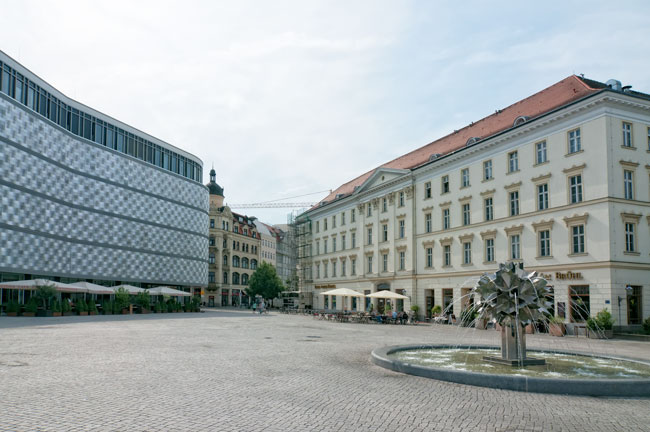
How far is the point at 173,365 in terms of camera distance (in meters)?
14.2

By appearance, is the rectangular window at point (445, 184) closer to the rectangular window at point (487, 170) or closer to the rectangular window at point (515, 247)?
the rectangular window at point (487, 170)

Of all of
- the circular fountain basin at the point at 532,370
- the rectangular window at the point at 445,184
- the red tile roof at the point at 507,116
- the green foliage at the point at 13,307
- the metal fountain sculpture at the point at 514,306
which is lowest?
the green foliage at the point at 13,307

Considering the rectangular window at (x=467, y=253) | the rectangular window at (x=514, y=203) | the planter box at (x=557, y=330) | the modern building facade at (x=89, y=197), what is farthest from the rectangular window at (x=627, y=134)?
the modern building facade at (x=89, y=197)

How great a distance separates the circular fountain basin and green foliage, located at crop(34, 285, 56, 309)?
3713 cm

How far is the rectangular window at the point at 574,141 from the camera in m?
33.8

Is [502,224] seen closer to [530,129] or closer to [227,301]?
[530,129]

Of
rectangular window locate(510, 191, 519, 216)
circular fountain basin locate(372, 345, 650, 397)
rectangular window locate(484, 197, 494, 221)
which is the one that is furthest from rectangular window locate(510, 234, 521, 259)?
circular fountain basin locate(372, 345, 650, 397)

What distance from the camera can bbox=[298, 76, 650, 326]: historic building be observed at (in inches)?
1251

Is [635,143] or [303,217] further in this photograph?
[303,217]

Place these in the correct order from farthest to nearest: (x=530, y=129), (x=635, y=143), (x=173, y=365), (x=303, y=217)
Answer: (x=303, y=217) < (x=530, y=129) < (x=635, y=143) < (x=173, y=365)

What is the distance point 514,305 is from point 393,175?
4068 centimetres

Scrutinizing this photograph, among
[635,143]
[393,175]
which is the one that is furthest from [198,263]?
[635,143]

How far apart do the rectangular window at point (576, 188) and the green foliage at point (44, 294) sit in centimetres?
3992

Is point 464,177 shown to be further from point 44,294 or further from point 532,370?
point 44,294
